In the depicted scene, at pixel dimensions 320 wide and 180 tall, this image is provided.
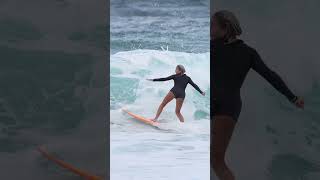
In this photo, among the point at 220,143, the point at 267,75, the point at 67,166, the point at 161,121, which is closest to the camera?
the point at 220,143

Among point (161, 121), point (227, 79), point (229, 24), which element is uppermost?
point (229, 24)

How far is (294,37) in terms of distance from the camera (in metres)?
3.61

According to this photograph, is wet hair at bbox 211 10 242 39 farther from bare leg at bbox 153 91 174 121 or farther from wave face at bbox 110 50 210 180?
bare leg at bbox 153 91 174 121

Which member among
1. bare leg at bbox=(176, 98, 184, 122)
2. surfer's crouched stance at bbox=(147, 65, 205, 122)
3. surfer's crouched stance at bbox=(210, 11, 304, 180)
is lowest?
bare leg at bbox=(176, 98, 184, 122)

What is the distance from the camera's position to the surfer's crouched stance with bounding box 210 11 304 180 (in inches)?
107

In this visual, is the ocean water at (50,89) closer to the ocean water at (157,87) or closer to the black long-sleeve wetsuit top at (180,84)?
the ocean water at (157,87)

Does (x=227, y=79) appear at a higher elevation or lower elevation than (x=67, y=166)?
higher

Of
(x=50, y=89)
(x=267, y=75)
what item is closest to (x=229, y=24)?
(x=267, y=75)

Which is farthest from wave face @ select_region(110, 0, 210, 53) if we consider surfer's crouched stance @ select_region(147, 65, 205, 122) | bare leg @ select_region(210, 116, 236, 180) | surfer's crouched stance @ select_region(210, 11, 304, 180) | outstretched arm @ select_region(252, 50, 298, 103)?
bare leg @ select_region(210, 116, 236, 180)

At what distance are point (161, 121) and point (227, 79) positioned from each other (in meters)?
1.01

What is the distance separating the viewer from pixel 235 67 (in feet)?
9.37

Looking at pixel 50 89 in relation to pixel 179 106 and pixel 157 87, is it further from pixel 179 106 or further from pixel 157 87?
pixel 179 106

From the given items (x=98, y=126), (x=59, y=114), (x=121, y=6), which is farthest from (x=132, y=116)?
(x=121, y=6)

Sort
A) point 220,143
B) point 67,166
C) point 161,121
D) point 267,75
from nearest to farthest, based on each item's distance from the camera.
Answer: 1. point 220,143
2. point 267,75
3. point 67,166
4. point 161,121
